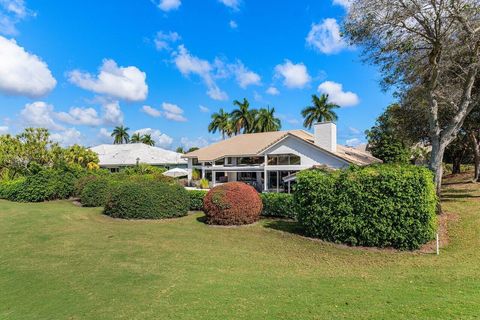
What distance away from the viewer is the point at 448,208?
1630cm

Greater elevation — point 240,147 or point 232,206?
point 240,147

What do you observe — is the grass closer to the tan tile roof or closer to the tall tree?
the tall tree

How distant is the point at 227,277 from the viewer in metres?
8.45

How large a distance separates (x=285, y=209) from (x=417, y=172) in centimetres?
713

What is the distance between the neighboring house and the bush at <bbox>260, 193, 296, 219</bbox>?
102 ft

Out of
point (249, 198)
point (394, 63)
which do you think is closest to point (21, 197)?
point (249, 198)

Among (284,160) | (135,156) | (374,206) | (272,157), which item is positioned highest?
(135,156)

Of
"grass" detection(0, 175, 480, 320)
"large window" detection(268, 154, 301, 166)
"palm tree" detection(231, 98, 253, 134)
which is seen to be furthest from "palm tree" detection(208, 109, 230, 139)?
"grass" detection(0, 175, 480, 320)

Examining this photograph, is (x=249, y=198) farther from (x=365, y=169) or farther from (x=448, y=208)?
(x=448, y=208)

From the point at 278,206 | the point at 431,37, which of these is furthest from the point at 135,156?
the point at 431,37

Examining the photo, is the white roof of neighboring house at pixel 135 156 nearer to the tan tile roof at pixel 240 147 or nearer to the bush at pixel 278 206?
the tan tile roof at pixel 240 147

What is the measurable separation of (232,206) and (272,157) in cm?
1690

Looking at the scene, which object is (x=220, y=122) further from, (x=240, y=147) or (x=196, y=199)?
(x=196, y=199)

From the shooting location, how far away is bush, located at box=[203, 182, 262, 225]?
15.6m
